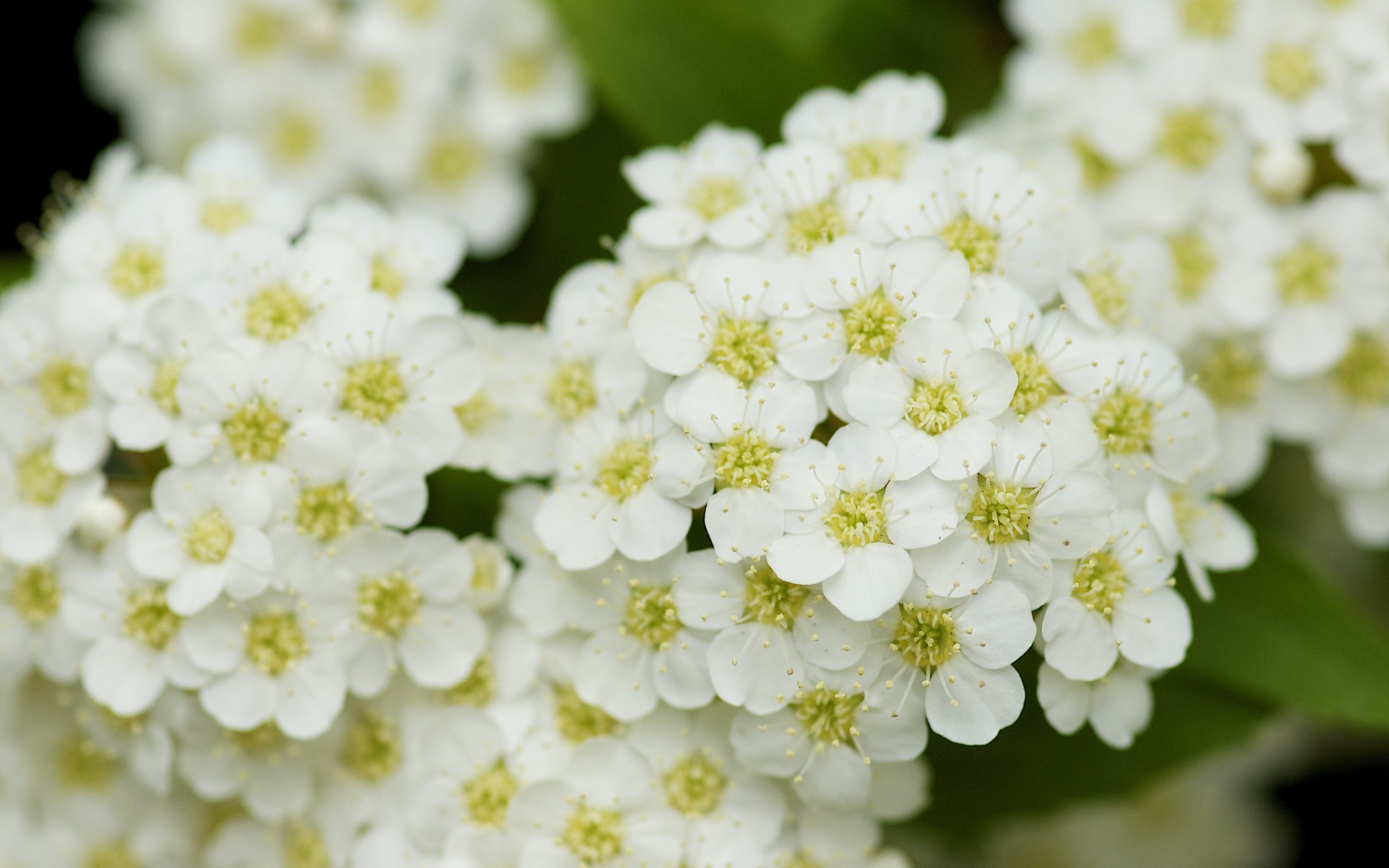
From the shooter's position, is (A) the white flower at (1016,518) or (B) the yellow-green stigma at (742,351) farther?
(B) the yellow-green stigma at (742,351)

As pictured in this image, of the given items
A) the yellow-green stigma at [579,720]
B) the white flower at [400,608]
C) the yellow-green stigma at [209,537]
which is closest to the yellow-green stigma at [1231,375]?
the yellow-green stigma at [579,720]

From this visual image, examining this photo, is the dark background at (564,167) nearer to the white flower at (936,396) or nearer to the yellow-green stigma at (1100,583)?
the white flower at (936,396)

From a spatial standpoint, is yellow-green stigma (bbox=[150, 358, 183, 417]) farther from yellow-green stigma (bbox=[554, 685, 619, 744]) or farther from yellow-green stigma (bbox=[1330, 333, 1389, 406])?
yellow-green stigma (bbox=[1330, 333, 1389, 406])

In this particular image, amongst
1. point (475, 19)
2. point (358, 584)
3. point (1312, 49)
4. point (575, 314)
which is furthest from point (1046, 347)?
point (475, 19)

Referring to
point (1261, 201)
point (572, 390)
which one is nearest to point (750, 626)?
point (572, 390)

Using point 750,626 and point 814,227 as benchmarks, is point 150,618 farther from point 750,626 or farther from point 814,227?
point 814,227

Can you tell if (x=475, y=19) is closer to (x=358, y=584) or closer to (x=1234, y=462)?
(x=358, y=584)

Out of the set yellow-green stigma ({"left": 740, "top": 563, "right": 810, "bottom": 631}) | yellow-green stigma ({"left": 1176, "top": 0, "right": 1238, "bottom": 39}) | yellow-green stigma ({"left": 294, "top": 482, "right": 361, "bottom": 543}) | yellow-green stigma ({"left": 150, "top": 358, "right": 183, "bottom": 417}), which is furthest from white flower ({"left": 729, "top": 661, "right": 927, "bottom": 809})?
yellow-green stigma ({"left": 1176, "top": 0, "right": 1238, "bottom": 39})
